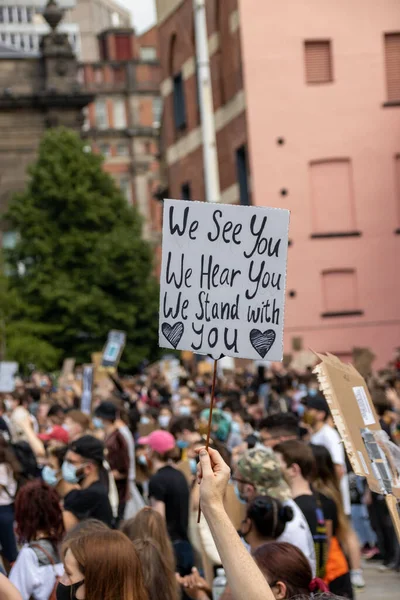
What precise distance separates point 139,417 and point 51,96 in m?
52.5

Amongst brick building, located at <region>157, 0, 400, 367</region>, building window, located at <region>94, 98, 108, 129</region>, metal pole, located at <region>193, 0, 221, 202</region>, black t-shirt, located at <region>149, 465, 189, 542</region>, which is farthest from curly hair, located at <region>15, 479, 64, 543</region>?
building window, located at <region>94, 98, 108, 129</region>

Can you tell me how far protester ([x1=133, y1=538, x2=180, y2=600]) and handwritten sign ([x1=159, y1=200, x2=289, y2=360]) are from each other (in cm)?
132

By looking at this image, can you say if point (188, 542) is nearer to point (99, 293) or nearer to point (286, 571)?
point (286, 571)

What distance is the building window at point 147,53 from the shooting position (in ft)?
371

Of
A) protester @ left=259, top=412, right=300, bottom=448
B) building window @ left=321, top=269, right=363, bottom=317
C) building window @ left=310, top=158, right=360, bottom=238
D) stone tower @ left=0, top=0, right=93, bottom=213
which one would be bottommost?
protester @ left=259, top=412, right=300, bottom=448

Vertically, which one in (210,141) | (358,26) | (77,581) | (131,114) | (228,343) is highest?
(131,114)

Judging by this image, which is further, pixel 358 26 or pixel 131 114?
pixel 131 114

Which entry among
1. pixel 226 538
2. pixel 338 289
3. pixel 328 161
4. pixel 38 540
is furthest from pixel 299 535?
pixel 328 161

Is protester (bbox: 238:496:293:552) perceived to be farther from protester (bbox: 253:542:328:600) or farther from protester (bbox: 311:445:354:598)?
protester (bbox: 311:445:354:598)

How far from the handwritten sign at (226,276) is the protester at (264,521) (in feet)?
5.28

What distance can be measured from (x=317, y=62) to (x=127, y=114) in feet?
233

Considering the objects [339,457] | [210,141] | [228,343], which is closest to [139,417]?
[339,457]

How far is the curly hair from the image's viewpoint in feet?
24.8

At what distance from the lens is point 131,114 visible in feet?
348
